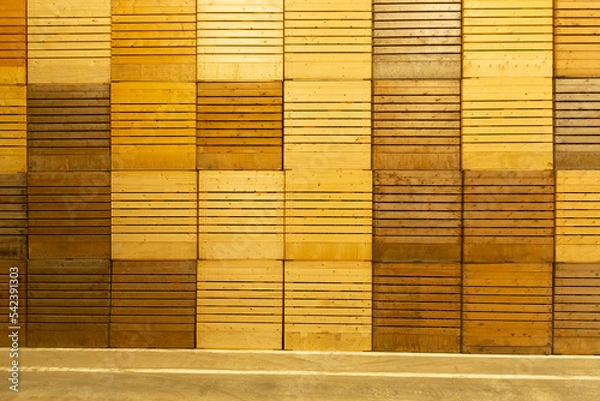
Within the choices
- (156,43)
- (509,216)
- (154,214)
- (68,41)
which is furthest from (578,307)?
(68,41)

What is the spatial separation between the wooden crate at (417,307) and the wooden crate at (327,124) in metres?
1.32

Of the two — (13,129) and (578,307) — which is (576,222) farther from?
(13,129)

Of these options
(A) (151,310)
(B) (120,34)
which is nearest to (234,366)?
(A) (151,310)

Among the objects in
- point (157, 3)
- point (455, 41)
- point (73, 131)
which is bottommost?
point (73, 131)

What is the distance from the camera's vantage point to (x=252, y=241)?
17.3ft

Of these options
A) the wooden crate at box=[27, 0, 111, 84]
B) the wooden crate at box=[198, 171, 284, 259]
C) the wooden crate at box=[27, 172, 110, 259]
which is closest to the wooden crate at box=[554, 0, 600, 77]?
the wooden crate at box=[198, 171, 284, 259]

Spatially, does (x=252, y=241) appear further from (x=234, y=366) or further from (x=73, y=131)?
(x=73, y=131)

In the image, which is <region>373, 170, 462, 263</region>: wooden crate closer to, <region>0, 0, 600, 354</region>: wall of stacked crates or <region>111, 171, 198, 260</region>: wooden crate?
<region>0, 0, 600, 354</region>: wall of stacked crates

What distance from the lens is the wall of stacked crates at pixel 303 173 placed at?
5.14 meters

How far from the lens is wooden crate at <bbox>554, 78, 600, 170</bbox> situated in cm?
512

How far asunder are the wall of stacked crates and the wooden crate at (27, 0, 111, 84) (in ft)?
0.08

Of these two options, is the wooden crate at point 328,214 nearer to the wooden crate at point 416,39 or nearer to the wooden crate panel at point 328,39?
the wooden crate panel at point 328,39

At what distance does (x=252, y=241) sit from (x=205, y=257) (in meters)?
0.58

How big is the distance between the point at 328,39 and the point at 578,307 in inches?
162
